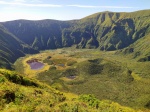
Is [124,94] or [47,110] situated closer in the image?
[47,110]

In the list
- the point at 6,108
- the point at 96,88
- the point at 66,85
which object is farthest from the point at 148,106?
the point at 6,108

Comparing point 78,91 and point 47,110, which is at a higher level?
point 47,110

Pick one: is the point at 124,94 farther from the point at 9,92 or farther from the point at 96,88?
the point at 9,92

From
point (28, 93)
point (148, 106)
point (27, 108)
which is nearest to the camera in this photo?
point (27, 108)

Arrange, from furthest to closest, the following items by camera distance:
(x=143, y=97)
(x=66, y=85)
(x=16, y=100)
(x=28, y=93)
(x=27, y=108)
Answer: (x=66, y=85), (x=143, y=97), (x=28, y=93), (x=16, y=100), (x=27, y=108)

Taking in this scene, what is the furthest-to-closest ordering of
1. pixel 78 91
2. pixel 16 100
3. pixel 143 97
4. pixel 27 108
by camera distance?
1. pixel 78 91
2. pixel 143 97
3. pixel 16 100
4. pixel 27 108

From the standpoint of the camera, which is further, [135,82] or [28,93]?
[135,82]

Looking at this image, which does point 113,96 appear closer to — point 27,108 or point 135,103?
point 135,103

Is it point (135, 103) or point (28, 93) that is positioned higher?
point (28, 93)

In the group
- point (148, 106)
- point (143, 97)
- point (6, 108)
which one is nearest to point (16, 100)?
point (6, 108)
